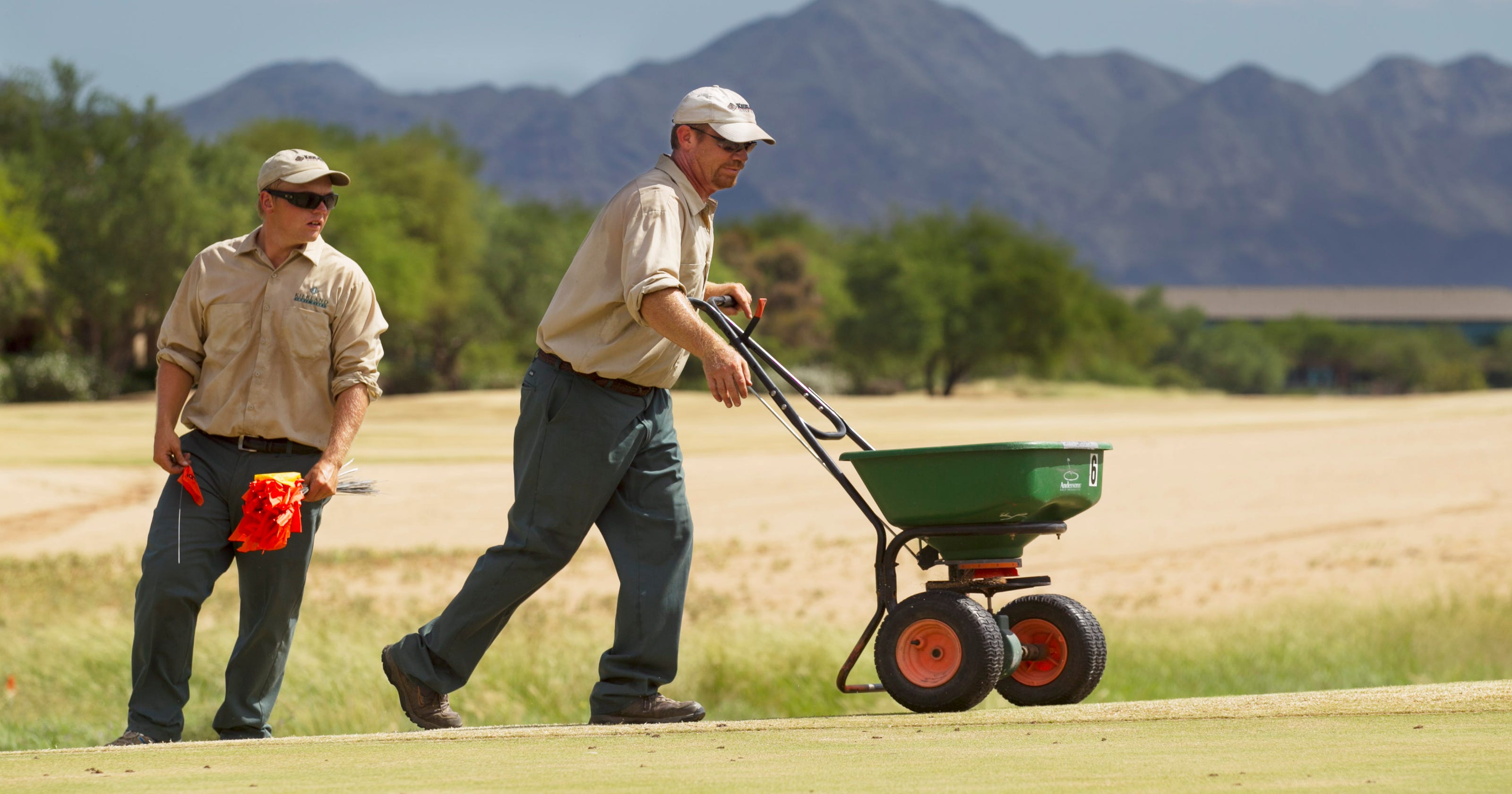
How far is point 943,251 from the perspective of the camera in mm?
65750

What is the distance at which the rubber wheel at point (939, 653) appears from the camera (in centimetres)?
534

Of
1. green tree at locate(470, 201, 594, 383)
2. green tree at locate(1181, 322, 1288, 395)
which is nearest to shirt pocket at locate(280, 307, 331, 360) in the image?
green tree at locate(470, 201, 594, 383)

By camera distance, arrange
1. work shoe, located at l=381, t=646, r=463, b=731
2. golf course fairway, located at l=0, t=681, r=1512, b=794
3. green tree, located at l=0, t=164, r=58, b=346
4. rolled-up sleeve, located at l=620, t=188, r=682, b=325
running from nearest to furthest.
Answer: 1. golf course fairway, located at l=0, t=681, r=1512, b=794
2. rolled-up sleeve, located at l=620, t=188, r=682, b=325
3. work shoe, located at l=381, t=646, r=463, b=731
4. green tree, located at l=0, t=164, r=58, b=346

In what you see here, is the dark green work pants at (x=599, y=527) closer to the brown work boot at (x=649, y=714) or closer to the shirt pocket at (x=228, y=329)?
the brown work boot at (x=649, y=714)

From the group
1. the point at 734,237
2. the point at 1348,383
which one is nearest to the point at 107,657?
the point at 734,237

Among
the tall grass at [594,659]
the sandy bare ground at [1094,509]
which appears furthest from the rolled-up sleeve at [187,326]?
the sandy bare ground at [1094,509]

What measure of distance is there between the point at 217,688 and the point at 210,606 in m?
2.42

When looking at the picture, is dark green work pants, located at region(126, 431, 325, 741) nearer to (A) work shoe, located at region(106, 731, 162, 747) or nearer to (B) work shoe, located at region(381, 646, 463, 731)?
(A) work shoe, located at region(106, 731, 162, 747)

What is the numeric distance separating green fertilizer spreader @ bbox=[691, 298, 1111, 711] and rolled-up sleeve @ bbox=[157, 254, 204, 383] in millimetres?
1565

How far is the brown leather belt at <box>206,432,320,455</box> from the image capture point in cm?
549

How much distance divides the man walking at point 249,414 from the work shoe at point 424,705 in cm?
41

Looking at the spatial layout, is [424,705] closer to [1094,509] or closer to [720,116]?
[720,116]

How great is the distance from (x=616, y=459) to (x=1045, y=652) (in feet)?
5.14

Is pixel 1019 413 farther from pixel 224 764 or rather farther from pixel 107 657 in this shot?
pixel 224 764
